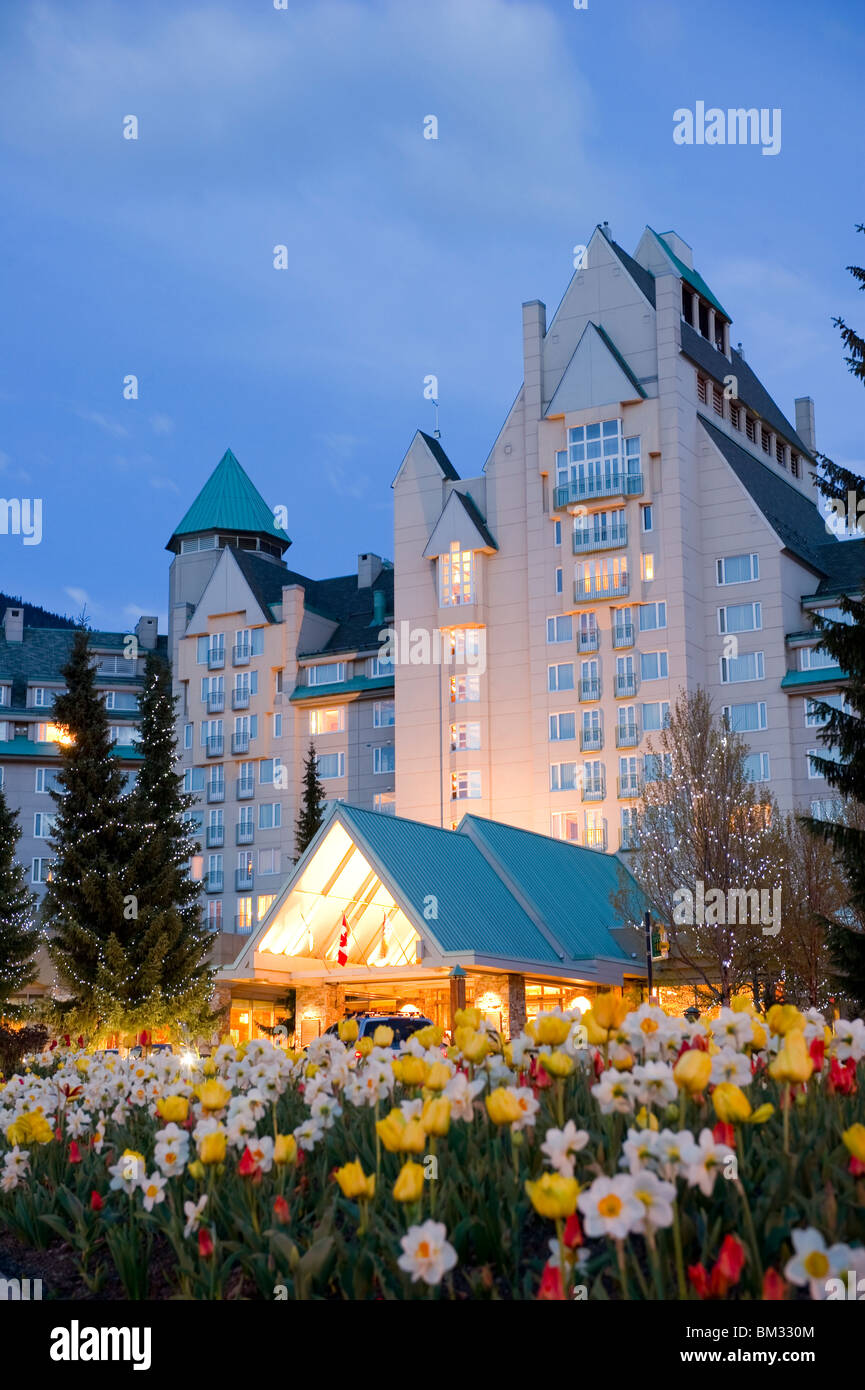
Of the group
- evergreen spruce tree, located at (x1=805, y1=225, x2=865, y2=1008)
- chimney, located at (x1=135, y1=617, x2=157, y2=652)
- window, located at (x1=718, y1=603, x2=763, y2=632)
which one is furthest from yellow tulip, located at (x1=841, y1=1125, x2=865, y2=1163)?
chimney, located at (x1=135, y1=617, x2=157, y2=652)

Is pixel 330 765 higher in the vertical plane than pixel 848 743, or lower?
higher

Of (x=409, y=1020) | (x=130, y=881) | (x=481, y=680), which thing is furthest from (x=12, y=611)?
(x=409, y=1020)

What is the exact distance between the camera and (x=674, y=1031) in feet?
21.9

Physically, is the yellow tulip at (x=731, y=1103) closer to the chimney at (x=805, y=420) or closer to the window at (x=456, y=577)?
the window at (x=456, y=577)

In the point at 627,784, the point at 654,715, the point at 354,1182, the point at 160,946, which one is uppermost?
the point at 654,715

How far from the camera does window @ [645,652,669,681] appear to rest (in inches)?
2504

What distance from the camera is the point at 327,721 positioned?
255 ft

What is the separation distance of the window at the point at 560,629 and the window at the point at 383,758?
12524mm

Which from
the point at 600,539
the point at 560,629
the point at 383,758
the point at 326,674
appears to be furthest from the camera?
the point at 326,674

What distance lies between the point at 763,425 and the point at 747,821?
1526 inches

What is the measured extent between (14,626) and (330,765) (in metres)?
26.7

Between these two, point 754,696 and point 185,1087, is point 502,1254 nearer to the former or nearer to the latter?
point 185,1087

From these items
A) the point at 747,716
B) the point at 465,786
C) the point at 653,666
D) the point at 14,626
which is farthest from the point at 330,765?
the point at 14,626

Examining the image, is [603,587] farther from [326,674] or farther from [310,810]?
[326,674]
